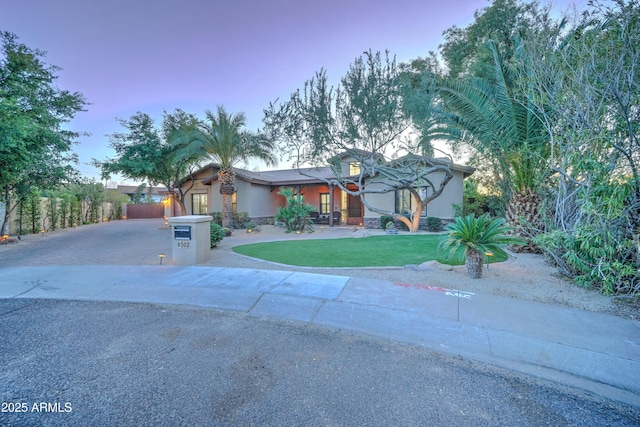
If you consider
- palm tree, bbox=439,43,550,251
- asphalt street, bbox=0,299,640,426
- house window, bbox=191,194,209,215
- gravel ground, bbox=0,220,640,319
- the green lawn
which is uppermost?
A: palm tree, bbox=439,43,550,251

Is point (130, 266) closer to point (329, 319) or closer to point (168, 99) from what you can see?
point (329, 319)

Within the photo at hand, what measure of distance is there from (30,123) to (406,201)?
17179mm

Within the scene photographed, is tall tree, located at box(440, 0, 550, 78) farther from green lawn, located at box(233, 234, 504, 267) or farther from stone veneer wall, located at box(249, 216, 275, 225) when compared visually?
stone veneer wall, located at box(249, 216, 275, 225)

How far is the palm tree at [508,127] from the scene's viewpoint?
7.75 m

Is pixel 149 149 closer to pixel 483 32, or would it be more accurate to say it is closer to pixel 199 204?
pixel 199 204

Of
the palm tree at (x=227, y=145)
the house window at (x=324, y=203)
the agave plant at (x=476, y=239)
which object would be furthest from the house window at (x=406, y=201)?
the agave plant at (x=476, y=239)

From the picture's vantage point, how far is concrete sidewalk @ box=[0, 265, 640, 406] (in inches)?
120

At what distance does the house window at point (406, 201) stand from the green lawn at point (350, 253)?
220 inches

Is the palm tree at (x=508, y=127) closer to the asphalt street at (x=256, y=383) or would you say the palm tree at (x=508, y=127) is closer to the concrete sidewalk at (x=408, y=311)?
the concrete sidewalk at (x=408, y=311)

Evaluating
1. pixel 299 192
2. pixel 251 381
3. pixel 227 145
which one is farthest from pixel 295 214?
pixel 251 381

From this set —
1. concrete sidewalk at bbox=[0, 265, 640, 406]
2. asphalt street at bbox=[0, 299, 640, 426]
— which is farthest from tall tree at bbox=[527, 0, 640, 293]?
asphalt street at bbox=[0, 299, 640, 426]

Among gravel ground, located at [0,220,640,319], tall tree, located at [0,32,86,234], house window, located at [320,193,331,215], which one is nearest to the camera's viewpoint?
gravel ground, located at [0,220,640,319]

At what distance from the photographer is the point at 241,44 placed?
507 inches

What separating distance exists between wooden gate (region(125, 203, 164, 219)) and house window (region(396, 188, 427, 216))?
29360 millimetres
